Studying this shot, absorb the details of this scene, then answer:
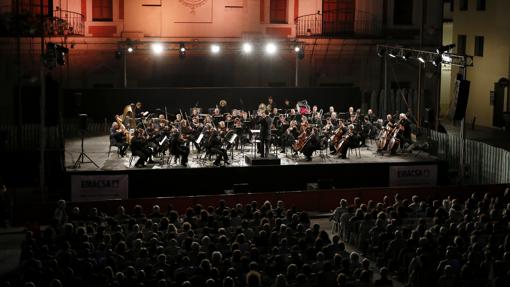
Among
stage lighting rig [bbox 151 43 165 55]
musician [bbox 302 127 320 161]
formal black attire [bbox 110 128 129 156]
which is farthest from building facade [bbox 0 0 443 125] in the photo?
musician [bbox 302 127 320 161]

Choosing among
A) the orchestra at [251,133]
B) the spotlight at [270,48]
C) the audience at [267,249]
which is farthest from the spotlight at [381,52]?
the audience at [267,249]

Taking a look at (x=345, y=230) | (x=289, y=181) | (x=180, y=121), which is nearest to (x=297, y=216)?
(x=345, y=230)

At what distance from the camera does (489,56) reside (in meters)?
48.1

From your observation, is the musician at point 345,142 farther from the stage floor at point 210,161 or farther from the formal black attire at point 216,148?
the formal black attire at point 216,148

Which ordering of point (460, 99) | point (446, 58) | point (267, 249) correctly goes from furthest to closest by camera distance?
1. point (446, 58)
2. point (460, 99)
3. point (267, 249)

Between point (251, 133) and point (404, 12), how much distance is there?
15985mm

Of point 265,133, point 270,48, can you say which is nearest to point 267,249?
point 265,133

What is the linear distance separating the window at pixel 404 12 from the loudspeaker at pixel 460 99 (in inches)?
616

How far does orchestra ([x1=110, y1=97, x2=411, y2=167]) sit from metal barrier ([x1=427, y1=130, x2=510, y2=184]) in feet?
5.13

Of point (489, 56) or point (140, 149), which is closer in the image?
point (140, 149)

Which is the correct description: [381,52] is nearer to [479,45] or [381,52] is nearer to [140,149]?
[140,149]

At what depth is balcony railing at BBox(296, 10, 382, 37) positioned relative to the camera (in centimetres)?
4384

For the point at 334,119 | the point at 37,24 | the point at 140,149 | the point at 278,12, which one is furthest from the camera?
the point at 278,12

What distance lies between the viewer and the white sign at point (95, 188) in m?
28.0
